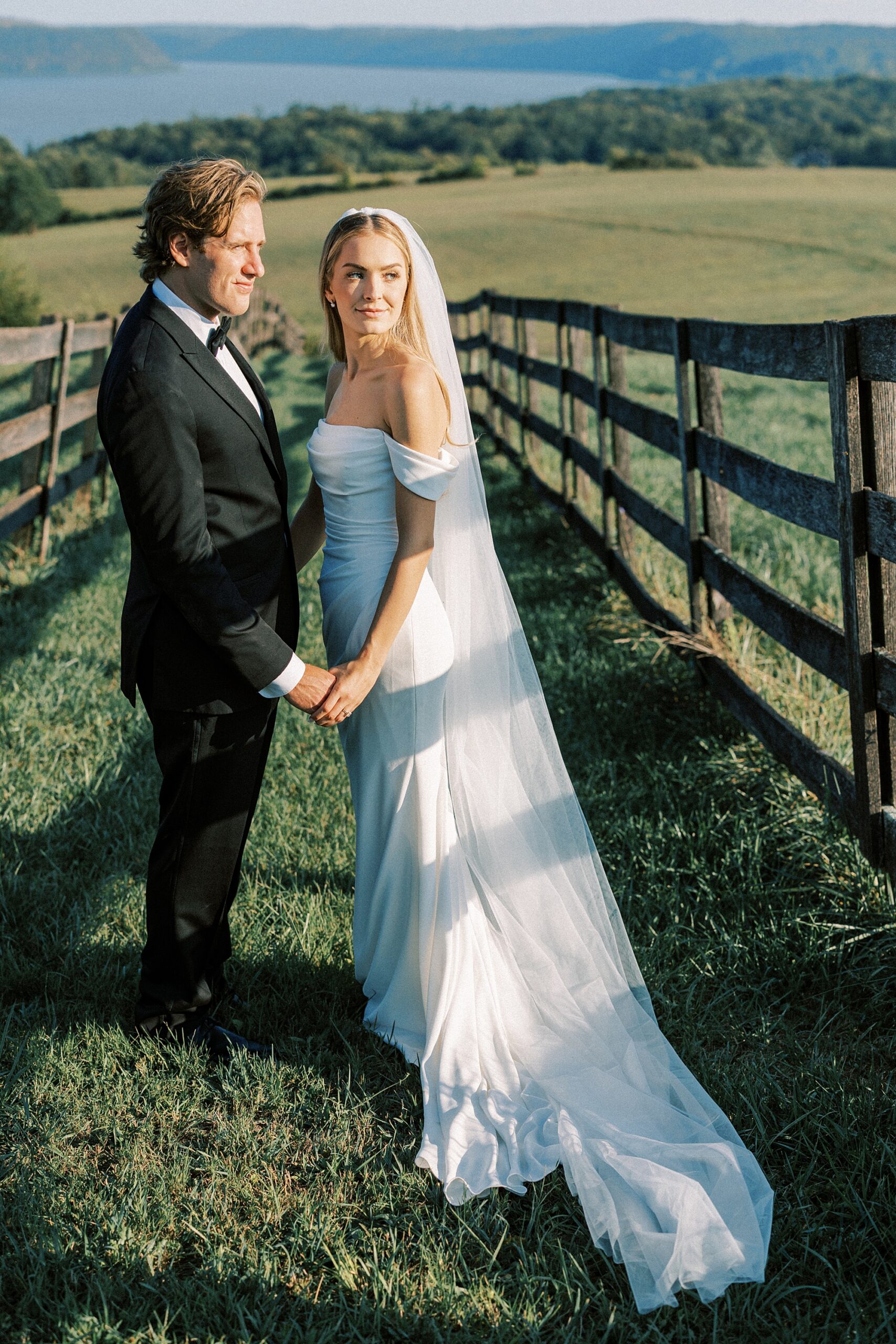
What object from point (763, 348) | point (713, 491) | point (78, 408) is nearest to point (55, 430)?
point (78, 408)

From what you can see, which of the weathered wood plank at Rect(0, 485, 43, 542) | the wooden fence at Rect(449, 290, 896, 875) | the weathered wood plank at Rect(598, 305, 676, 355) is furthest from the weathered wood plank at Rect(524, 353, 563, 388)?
the weathered wood plank at Rect(0, 485, 43, 542)

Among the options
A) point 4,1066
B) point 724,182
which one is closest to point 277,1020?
point 4,1066

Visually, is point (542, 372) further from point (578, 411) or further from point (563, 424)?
point (578, 411)

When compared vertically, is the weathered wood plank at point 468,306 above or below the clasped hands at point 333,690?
above

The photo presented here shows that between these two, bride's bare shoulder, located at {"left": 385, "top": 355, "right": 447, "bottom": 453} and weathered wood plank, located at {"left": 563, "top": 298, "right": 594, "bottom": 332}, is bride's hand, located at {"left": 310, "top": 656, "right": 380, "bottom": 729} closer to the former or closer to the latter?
bride's bare shoulder, located at {"left": 385, "top": 355, "right": 447, "bottom": 453}

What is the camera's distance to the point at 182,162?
8.00ft

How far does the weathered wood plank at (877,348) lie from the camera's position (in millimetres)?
2742

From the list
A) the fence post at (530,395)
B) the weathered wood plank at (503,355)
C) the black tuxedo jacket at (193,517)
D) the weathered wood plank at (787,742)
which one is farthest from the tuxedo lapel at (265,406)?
the weathered wood plank at (503,355)

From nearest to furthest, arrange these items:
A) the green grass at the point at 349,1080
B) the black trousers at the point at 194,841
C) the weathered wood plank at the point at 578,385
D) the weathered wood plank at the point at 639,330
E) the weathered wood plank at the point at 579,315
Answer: the green grass at the point at 349,1080 → the black trousers at the point at 194,841 → the weathered wood plank at the point at 639,330 → the weathered wood plank at the point at 579,315 → the weathered wood plank at the point at 578,385

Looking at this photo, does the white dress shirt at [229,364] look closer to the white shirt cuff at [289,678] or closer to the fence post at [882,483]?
the white shirt cuff at [289,678]

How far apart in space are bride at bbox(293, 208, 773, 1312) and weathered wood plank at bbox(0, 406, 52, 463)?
13.9 ft

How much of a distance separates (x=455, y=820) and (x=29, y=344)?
18.4 ft

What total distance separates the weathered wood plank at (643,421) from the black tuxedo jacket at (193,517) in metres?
2.91

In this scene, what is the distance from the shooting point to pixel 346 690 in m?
2.63
